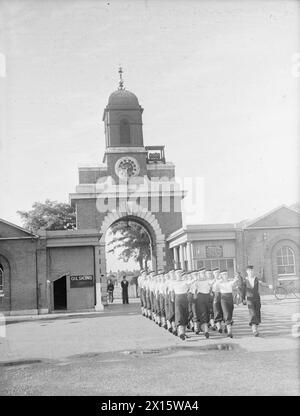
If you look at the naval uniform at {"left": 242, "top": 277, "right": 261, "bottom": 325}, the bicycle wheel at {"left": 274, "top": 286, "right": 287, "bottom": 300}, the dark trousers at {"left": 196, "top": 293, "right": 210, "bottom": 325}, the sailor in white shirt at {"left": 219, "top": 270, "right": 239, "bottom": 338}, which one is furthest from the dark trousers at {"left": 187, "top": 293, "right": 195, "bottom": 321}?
the bicycle wheel at {"left": 274, "top": 286, "right": 287, "bottom": 300}

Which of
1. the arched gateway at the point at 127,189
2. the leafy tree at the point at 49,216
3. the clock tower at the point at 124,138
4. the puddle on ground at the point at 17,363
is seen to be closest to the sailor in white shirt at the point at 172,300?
the puddle on ground at the point at 17,363

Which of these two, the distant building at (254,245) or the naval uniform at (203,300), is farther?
the distant building at (254,245)

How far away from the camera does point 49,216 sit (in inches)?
2068

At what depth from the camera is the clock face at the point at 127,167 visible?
3244cm

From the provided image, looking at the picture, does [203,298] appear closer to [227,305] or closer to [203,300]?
[203,300]

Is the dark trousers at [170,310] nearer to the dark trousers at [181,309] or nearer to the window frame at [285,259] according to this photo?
the dark trousers at [181,309]

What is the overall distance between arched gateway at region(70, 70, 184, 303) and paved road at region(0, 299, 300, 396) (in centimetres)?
1607

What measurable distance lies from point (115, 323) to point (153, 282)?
2029 mm

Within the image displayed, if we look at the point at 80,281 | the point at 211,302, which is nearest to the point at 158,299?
the point at 211,302

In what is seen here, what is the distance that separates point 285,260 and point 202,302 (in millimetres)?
14756

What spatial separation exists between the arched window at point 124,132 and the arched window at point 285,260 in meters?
12.7
